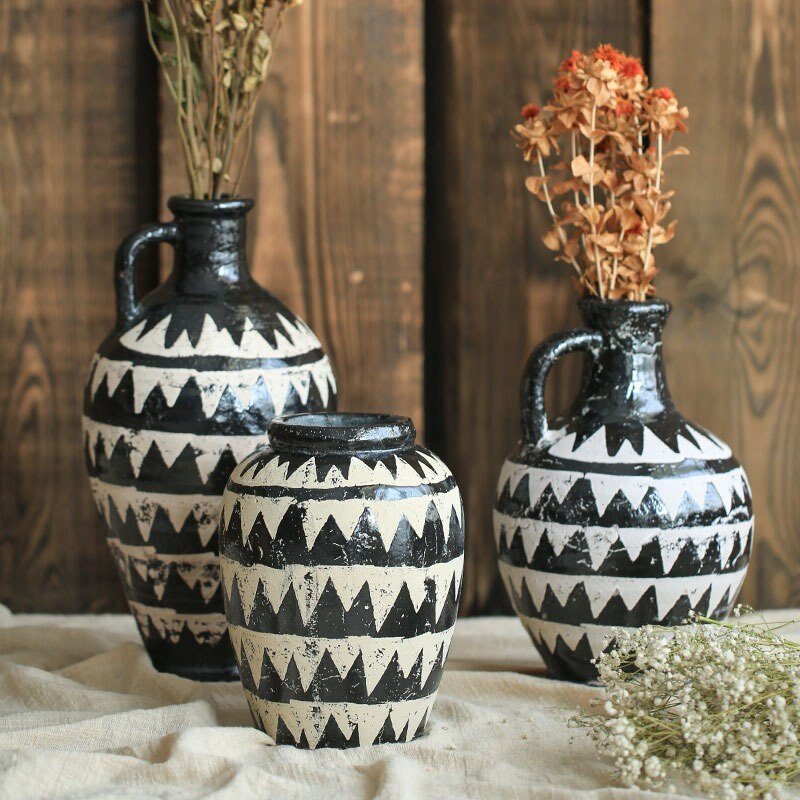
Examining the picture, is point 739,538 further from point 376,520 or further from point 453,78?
point 453,78

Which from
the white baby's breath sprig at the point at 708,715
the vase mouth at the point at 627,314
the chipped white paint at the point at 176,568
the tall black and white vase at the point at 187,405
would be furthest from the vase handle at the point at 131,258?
the white baby's breath sprig at the point at 708,715

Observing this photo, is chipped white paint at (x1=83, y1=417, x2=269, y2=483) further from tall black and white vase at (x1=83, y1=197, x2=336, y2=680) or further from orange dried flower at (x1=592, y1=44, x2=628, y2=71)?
orange dried flower at (x1=592, y1=44, x2=628, y2=71)

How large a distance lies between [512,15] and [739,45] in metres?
0.33

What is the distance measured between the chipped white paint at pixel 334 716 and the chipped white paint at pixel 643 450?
0.35 metres

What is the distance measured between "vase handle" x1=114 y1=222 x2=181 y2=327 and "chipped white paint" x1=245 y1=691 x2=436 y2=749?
0.52 m

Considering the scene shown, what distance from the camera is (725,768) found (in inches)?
47.1

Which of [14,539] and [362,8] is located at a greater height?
[362,8]

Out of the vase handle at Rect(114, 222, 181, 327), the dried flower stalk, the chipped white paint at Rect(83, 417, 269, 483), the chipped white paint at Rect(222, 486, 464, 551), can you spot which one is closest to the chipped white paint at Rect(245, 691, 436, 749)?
the chipped white paint at Rect(222, 486, 464, 551)

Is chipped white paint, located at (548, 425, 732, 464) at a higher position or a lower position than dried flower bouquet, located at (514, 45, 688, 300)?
lower

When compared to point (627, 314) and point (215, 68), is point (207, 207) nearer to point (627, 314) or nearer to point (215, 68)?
point (215, 68)

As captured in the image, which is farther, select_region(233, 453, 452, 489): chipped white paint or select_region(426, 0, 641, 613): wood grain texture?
select_region(426, 0, 641, 613): wood grain texture

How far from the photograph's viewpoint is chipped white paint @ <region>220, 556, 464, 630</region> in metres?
1.31

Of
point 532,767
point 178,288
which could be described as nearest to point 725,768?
point 532,767

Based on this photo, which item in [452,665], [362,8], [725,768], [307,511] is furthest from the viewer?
[362,8]
